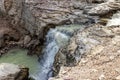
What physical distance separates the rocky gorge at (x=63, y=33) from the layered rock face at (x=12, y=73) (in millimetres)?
660

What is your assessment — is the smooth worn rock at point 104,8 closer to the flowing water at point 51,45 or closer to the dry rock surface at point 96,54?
the flowing water at point 51,45

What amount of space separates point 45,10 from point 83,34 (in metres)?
3.58

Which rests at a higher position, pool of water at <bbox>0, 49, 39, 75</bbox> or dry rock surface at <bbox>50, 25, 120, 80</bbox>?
dry rock surface at <bbox>50, 25, 120, 80</bbox>

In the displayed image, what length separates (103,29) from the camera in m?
9.38

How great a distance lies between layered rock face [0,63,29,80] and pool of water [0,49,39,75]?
2.81 ft

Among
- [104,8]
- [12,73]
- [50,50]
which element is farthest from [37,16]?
[12,73]

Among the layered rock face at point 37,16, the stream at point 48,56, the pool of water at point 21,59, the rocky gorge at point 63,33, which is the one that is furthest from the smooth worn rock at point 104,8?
the pool of water at point 21,59

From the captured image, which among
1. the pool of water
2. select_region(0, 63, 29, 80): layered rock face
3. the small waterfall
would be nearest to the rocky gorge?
the small waterfall

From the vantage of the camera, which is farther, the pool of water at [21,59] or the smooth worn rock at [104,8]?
the pool of water at [21,59]

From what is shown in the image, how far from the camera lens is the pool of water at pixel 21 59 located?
11575 millimetres

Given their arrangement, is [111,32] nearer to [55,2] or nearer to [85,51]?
[85,51]

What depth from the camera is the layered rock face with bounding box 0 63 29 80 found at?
943cm

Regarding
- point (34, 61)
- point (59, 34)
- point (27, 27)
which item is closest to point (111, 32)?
point (59, 34)

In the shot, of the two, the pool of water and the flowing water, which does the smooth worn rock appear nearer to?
the flowing water
